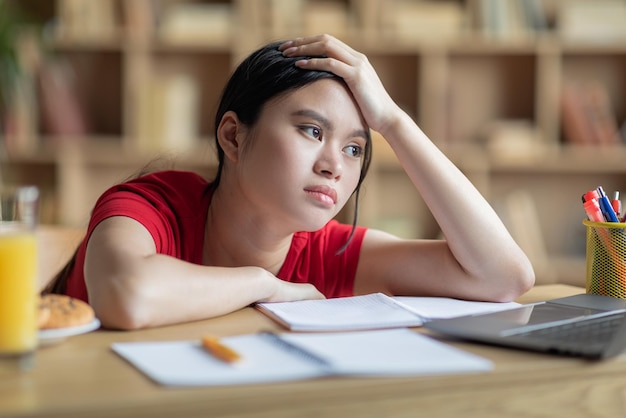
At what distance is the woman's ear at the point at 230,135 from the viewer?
143 cm

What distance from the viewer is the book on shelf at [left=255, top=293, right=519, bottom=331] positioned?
3.30ft

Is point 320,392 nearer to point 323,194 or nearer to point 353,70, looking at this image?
point 323,194

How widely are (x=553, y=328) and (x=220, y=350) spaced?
409 mm

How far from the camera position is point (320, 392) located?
0.75m

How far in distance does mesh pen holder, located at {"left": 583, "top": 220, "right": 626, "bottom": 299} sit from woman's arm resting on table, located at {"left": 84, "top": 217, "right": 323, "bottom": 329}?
51cm

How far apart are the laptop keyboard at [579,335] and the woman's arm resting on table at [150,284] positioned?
1.22 feet

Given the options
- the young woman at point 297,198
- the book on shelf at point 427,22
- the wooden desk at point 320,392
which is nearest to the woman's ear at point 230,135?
the young woman at point 297,198

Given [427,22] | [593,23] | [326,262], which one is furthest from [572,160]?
[326,262]

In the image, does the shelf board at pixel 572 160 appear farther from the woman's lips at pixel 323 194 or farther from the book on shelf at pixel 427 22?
the woman's lips at pixel 323 194

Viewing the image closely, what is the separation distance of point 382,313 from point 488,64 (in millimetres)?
2878

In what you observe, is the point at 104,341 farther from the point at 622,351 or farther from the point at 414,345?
the point at 622,351

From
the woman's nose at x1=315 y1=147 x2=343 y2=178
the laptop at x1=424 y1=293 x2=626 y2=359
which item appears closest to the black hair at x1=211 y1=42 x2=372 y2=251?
the woman's nose at x1=315 y1=147 x2=343 y2=178

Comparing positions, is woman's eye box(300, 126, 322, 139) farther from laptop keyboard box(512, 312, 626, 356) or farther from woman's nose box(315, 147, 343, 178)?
laptop keyboard box(512, 312, 626, 356)

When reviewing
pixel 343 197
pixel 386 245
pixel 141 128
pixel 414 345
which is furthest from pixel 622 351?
pixel 141 128
